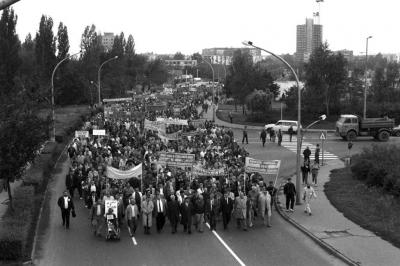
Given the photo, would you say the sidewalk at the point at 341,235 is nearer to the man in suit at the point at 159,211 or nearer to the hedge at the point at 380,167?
the hedge at the point at 380,167

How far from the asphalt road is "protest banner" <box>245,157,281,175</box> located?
219 centimetres

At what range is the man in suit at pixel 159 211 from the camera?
1912 cm

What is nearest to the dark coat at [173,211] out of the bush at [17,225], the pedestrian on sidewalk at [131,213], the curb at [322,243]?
the pedestrian on sidewalk at [131,213]

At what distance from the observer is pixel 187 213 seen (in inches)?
749

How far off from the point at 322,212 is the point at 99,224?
8816mm

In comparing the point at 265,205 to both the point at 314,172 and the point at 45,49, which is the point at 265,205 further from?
the point at 45,49

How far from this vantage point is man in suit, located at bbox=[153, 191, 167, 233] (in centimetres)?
1912

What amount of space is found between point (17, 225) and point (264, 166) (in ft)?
32.7

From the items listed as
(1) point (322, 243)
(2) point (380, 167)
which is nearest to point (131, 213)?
(1) point (322, 243)

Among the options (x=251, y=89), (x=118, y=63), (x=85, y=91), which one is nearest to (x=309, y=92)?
(x=251, y=89)

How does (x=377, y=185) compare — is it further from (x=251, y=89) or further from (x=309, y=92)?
(x=251, y=89)

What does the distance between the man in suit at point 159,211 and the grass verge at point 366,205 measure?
272 inches

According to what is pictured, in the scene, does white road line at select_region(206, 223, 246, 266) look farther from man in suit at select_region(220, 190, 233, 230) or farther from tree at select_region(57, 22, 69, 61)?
tree at select_region(57, 22, 69, 61)

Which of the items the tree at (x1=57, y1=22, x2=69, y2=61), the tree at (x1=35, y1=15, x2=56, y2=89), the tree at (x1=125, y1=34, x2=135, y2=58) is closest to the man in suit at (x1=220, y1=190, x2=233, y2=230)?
the tree at (x1=35, y1=15, x2=56, y2=89)
